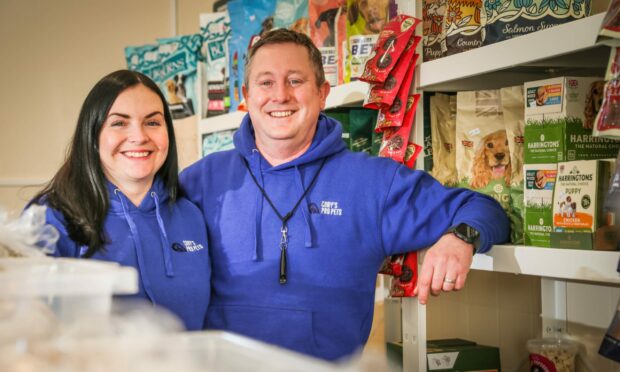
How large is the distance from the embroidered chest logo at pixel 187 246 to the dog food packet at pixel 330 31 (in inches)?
31.3

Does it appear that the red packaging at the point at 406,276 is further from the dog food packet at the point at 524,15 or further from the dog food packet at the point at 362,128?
the dog food packet at the point at 524,15

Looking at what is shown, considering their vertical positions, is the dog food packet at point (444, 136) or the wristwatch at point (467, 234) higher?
the dog food packet at point (444, 136)

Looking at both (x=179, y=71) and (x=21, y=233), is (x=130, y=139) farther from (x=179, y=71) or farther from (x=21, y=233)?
(x=179, y=71)

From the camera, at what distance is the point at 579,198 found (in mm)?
1609

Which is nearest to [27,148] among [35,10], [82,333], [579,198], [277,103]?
[35,10]

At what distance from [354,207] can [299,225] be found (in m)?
0.16

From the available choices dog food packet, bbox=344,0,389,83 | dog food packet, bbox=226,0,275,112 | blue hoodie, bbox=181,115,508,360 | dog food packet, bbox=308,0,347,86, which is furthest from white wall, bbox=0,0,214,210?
blue hoodie, bbox=181,115,508,360

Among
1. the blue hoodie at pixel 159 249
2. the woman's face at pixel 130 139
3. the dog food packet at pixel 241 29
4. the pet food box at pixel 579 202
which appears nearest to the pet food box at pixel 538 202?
the pet food box at pixel 579 202

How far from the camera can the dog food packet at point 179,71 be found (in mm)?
3416

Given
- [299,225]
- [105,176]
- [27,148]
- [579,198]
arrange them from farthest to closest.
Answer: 1. [27,148]
2. [299,225]
3. [105,176]
4. [579,198]

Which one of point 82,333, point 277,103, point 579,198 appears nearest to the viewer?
point 82,333

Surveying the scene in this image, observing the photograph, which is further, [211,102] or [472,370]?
[211,102]

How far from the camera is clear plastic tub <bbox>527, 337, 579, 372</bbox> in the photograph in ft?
6.38

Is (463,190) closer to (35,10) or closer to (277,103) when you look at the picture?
(277,103)
